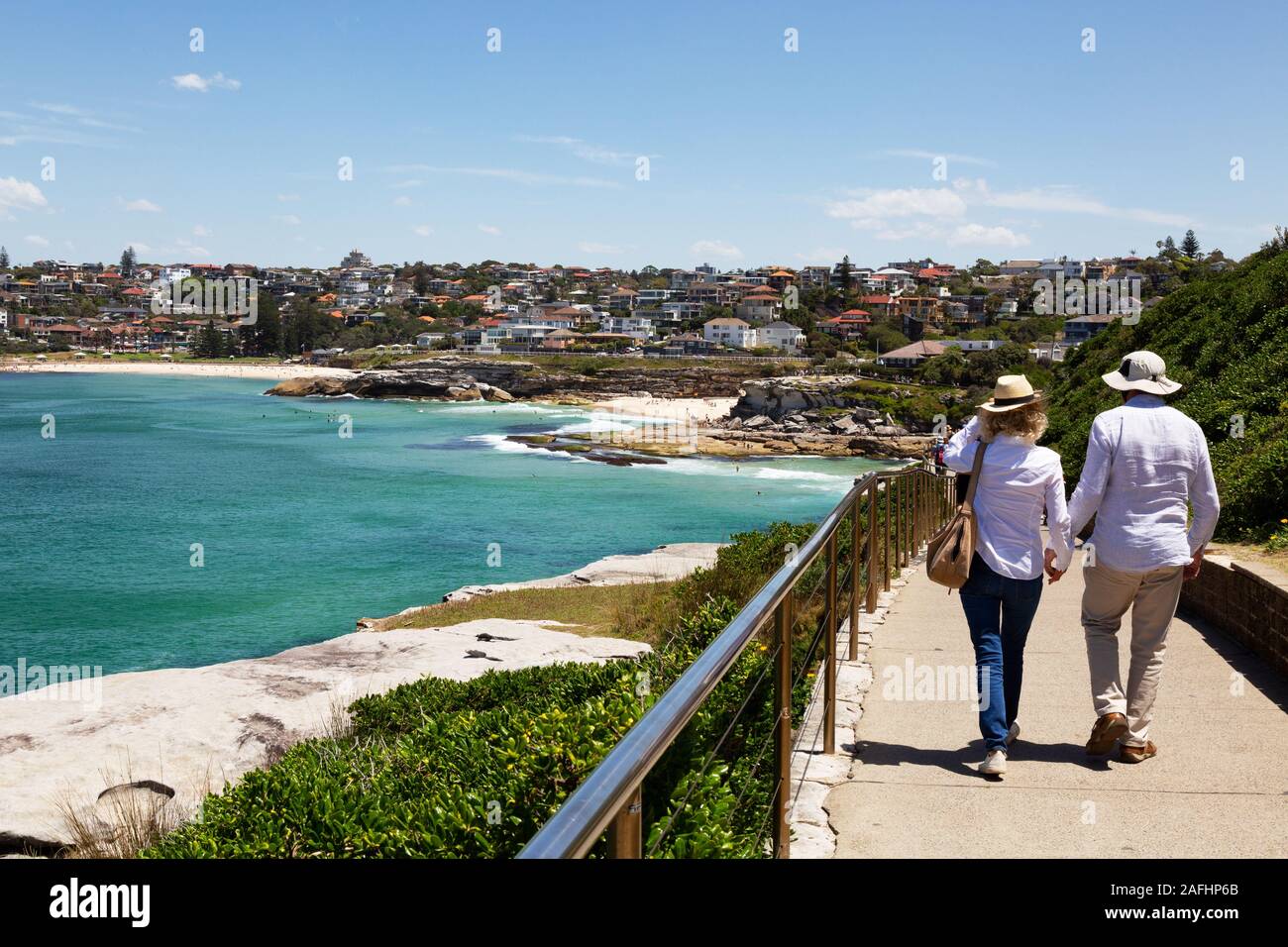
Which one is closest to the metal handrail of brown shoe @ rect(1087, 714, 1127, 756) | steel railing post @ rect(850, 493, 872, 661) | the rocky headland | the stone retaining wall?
brown shoe @ rect(1087, 714, 1127, 756)

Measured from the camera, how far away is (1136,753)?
5.03 meters

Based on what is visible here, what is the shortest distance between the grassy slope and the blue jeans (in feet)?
20.9

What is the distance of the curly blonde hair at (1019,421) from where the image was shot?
504cm

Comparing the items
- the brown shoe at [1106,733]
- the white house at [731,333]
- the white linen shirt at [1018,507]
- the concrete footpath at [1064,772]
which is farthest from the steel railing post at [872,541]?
the white house at [731,333]

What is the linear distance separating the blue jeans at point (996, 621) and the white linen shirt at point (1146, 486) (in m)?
0.25

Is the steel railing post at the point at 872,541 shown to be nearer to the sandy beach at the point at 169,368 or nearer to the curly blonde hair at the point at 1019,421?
the curly blonde hair at the point at 1019,421

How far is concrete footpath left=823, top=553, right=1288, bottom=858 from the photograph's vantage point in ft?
13.5

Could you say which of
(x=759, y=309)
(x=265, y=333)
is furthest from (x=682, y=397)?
(x=265, y=333)

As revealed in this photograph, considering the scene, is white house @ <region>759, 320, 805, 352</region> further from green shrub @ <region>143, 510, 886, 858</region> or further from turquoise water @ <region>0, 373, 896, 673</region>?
green shrub @ <region>143, 510, 886, 858</region>
